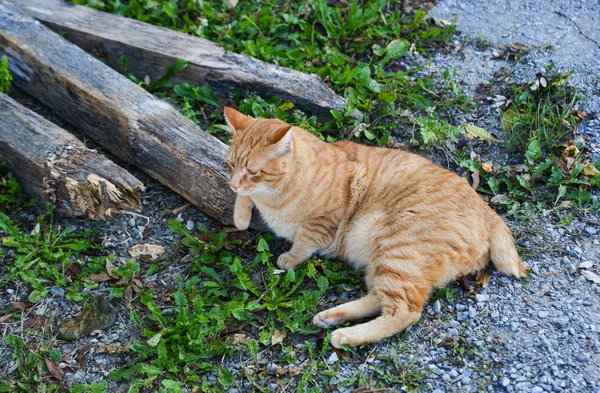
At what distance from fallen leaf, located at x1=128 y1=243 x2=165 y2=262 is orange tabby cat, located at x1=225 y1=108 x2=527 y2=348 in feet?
2.12

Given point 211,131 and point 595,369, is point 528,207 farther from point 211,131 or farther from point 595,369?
point 211,131

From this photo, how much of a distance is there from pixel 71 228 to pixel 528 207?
11.4ft

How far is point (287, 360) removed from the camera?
3.75 metres

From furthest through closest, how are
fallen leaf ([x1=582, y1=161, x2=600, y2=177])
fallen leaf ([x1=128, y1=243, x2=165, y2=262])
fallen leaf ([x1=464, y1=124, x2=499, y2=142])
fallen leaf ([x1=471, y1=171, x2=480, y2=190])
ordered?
1. fallen leaf ([x1=464, y1=124, x2=499, y2=142])
2. fallen leaf ([x1=471, y1=171, x2=480, y2=190])
3. fallen leaf ([x1=582, y1=161, x2=600, y2=177])
4. fallen leaf ([x1=128, y1=243, x2=165, y2=262])

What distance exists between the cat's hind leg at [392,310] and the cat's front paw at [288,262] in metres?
0.69

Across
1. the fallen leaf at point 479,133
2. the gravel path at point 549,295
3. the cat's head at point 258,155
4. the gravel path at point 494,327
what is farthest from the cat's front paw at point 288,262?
the fallen leaf at point 479,133

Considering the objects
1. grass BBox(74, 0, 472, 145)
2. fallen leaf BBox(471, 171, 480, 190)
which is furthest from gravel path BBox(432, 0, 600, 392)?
fallen leaf BBox(471, 171, 480, 190)

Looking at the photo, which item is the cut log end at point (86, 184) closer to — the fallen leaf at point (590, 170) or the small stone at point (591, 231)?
the small stone at point (591, 231)

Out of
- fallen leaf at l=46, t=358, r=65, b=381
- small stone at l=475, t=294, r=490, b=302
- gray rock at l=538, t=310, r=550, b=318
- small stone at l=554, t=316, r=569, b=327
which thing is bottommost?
fallen leaf at l=46, t=358, r=65, b=381

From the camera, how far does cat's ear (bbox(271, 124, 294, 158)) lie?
3908 millimetres

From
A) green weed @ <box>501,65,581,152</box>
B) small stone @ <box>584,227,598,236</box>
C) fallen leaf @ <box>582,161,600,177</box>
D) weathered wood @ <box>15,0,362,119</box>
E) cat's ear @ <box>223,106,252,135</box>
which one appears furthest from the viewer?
weathered wood @ <box>15,0,362,119</box>

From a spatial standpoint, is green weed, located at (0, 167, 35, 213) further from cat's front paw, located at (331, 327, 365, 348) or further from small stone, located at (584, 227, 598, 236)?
small stone, located at (584, 227, 598, 236)

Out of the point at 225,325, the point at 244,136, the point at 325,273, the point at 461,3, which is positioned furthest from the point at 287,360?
the point at 461,3

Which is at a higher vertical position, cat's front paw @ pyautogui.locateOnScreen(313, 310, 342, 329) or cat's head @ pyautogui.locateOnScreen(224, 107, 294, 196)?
cat's head @ pyautogui.locateOnScreen(224, 107, 294, 196)
